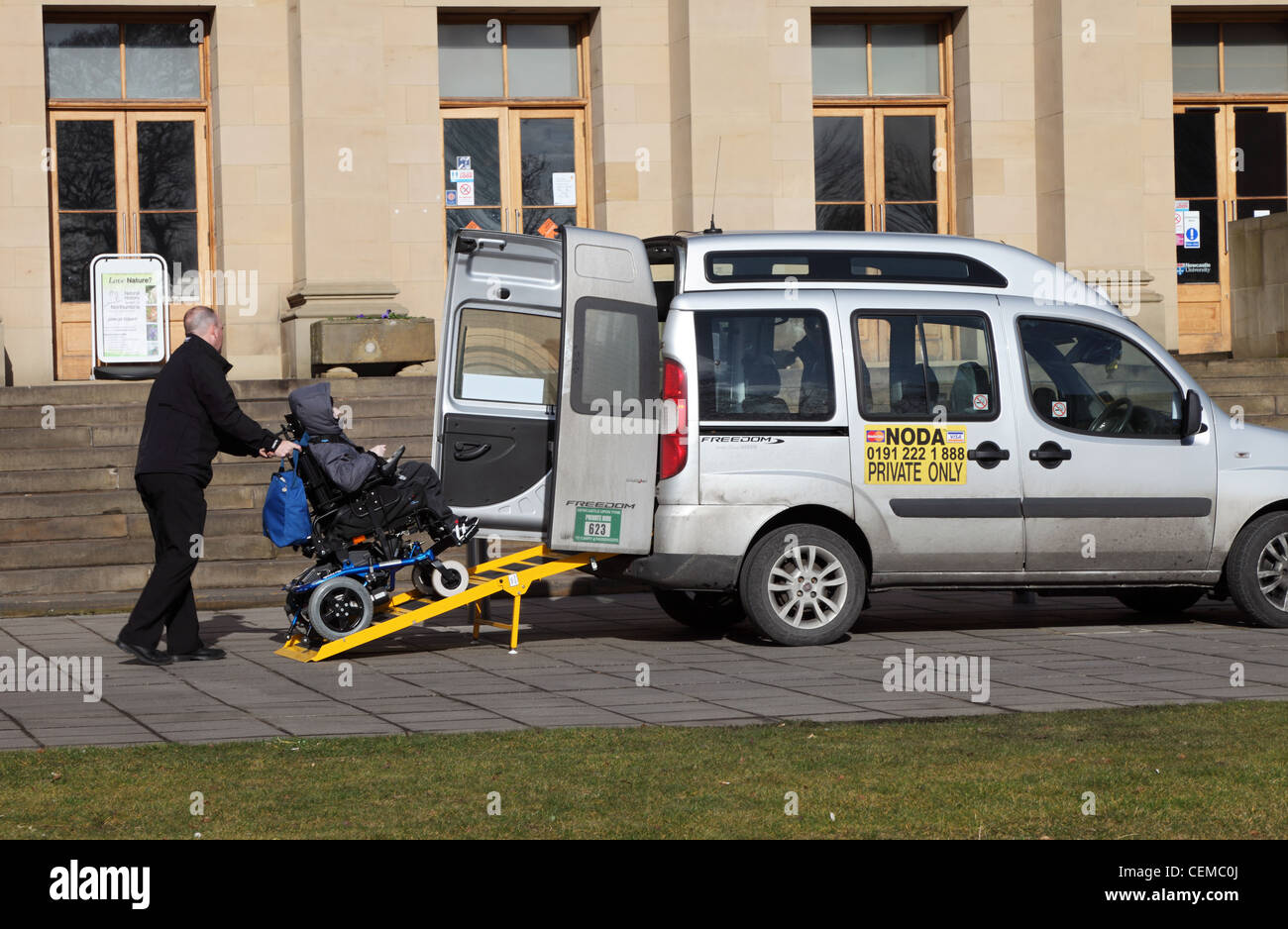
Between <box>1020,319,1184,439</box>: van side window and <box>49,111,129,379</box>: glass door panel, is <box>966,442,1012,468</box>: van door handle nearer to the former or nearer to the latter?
<box>1020,319,1184,439</box>: van side window

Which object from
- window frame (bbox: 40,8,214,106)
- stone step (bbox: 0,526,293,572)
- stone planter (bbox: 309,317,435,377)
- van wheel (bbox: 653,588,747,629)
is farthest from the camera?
window frame (bbox: 40,8,214,106)

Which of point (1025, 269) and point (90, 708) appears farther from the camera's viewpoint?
point (1025, 269)

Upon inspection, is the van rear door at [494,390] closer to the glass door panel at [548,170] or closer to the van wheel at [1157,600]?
the van wheel at [1157,600]

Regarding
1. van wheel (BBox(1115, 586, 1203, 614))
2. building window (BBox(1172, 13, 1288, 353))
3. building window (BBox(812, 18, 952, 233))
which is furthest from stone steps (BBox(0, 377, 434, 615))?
building window (BBox(1172, 13, 1288, 353))

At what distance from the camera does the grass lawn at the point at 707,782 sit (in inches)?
218

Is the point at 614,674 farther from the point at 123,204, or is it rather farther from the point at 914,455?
the point at 123,204

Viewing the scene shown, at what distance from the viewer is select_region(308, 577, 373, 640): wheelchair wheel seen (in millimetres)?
9523

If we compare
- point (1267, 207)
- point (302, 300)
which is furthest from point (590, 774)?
point (1267, 207)

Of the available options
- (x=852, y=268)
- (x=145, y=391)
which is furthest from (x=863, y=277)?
(x=145, y=391)

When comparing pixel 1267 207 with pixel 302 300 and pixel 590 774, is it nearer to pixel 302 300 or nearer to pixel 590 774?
pixel 302 300

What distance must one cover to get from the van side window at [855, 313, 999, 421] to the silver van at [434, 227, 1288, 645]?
0.01m

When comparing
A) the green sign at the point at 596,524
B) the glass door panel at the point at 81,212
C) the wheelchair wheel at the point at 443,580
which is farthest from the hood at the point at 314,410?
the glass door panel at the point at 81,212

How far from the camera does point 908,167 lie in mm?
21469
